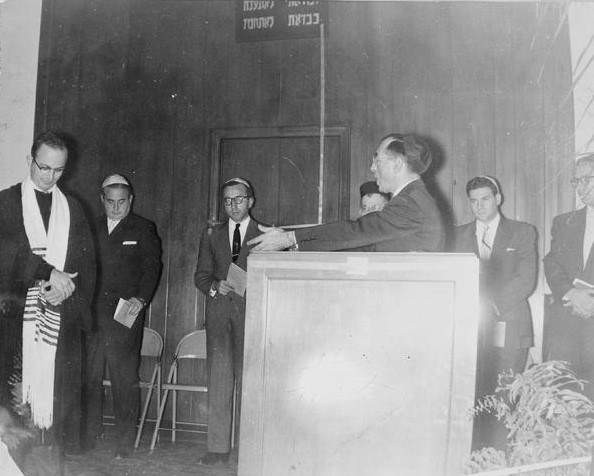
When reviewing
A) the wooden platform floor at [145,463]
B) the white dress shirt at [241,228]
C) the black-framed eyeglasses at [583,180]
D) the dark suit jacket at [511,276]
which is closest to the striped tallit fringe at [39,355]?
the wooden platform floor at [145,463]

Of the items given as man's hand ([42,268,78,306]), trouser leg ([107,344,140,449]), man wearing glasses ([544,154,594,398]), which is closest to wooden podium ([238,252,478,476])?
man's hand ([42,268,78,306])

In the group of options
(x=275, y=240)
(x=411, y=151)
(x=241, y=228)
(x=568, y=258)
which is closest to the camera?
(x=275, y=240)

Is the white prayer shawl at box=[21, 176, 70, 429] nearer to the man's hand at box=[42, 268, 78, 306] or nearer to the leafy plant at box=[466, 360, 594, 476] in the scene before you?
the man's hand at box=[42, 268, 78, 306]

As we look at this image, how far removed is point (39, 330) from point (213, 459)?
169cm

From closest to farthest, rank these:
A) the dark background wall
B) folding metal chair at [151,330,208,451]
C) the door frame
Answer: the dark background wall, folding metal chair at [151,330,208,451], the door frame

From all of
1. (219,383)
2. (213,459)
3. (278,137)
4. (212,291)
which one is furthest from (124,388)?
(278,137)

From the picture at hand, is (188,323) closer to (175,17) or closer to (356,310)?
(175,17)

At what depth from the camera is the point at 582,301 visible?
3850mm

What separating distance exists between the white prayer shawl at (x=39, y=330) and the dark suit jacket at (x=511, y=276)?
2786 mm

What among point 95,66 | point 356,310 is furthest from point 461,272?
point 95,66

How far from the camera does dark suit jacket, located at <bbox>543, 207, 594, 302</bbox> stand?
13.1 feet

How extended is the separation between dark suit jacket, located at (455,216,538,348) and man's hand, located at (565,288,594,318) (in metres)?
0.48

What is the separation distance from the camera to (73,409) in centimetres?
363

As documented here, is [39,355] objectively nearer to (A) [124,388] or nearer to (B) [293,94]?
(A) [124,388]
